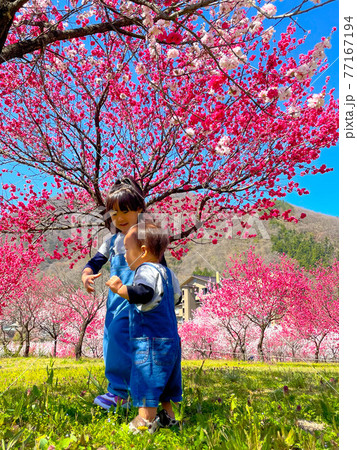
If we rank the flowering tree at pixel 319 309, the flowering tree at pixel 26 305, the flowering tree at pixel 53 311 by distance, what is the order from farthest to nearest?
the flowering tree at pixel 53 311 < the flowering tree at pixel 26 305 < the flowering tree at pixel 319 309

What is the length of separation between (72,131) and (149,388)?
557 cm

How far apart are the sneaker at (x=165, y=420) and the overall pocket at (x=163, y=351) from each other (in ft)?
1.29

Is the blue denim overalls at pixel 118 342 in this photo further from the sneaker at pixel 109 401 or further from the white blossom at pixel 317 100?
the white blossom at pixel 317 100

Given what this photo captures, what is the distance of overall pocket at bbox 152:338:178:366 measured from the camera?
88.3 inches

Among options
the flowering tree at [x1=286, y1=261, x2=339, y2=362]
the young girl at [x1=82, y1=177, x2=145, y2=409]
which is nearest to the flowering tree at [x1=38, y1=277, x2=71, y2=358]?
the flowering tree at [x1=286, y1=261, x2=339, y2=362]

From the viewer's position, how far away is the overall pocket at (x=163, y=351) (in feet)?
7.36

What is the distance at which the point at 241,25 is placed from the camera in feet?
14.6

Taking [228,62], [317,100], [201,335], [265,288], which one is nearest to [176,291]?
[228,62]

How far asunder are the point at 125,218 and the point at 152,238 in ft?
1.74

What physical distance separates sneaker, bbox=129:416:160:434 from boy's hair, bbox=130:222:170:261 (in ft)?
3.61

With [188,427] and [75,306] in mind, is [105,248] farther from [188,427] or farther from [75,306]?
[75,306]

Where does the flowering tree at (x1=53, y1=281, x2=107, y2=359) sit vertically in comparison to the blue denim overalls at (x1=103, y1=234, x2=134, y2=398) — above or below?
below

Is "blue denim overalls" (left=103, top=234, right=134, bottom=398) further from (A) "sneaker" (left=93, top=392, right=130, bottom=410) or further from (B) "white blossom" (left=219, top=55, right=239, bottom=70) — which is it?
(B) "white blossom" (left=219, top=55, right=239, bottom=70)

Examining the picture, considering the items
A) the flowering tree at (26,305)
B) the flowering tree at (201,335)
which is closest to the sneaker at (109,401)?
the flowering tree at (26,305)
